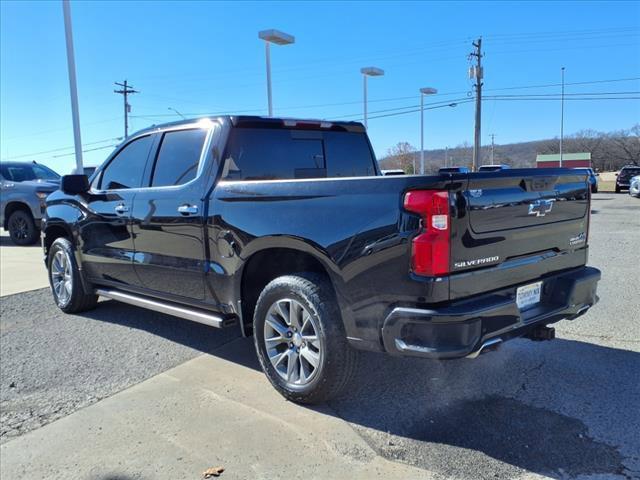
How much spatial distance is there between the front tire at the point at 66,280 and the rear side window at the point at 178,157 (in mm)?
1774

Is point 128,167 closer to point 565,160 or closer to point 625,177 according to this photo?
point 625,177

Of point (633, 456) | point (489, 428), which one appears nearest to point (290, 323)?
point (489, 428)

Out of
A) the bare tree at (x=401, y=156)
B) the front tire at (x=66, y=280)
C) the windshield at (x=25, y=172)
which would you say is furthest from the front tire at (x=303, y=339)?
the bare tree at (x=401, y=156)

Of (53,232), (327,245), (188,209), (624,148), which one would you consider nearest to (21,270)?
(53,232)

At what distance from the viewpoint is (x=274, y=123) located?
14.0 ft

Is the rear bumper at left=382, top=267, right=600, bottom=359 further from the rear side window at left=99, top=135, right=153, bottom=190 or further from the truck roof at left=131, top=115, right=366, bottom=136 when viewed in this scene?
the rear side window at left=99, top=135, right=153, bottom=190

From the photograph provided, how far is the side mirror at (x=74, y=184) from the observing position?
5.20m

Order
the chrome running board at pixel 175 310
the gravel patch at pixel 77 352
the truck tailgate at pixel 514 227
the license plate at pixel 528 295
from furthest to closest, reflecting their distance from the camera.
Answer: the chrome running board at pixel 175 310, the gravel patch at pixel 77 352, the license plate at pixel 528 295, the truck tailgate at pixel 514 227

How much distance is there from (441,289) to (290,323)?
1.16m

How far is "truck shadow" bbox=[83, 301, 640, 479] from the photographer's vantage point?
2.77 meters

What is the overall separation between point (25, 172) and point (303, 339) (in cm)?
1172

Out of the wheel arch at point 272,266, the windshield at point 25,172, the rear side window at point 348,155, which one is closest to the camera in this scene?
the wheel arch at point 272,266

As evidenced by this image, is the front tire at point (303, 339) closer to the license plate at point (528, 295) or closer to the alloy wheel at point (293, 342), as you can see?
the alloy wheel at point (293, 342)

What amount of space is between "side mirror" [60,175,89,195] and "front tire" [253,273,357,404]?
2714 millimetres
